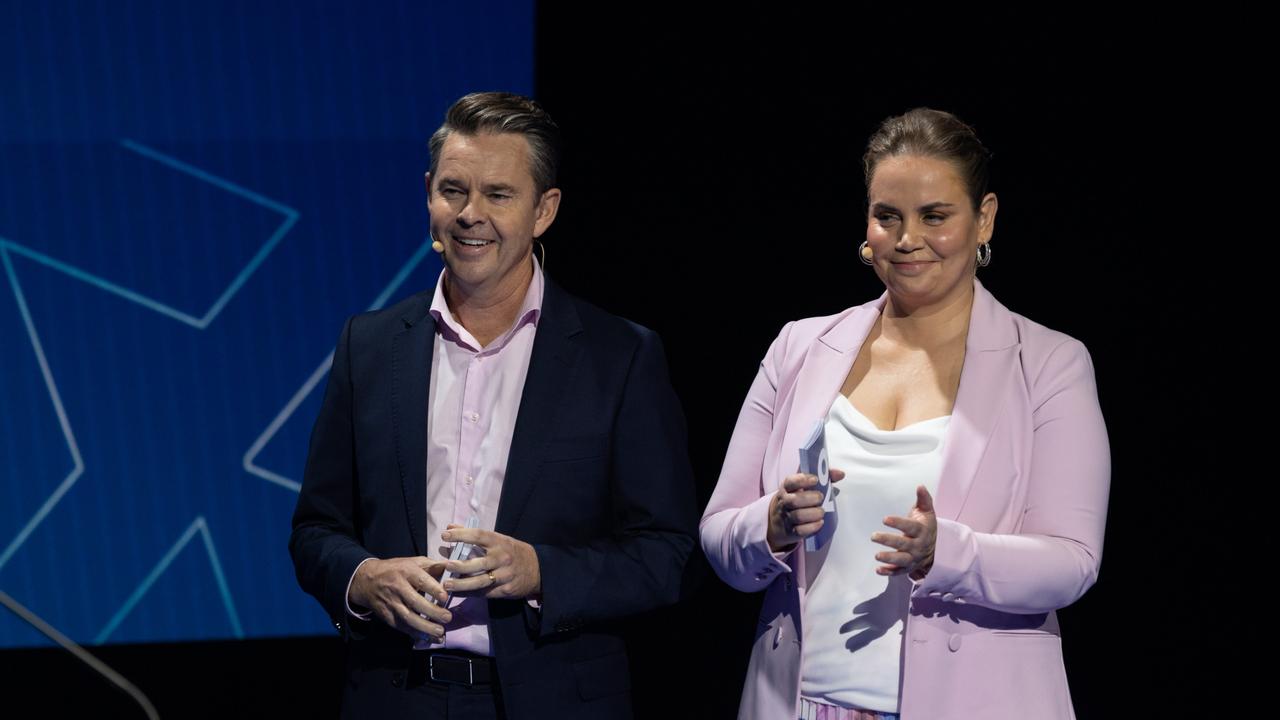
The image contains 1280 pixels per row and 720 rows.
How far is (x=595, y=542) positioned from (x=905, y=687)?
0.53 m

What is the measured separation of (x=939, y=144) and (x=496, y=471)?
855 millimetres

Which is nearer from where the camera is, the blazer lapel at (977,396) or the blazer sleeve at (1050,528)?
the blazer sleeve at (1050,528)

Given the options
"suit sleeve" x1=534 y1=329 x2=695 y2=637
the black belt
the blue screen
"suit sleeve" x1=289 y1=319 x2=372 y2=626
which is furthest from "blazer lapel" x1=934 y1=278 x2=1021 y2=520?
the blue screen

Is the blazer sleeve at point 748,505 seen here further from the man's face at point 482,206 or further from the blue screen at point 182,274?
the blue screen at point 182,274

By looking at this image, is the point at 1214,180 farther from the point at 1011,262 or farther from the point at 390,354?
the point at 390,354

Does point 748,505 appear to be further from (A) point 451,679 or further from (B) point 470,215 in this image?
(B) point 470,215

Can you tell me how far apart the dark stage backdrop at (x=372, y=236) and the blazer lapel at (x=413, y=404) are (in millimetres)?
1287

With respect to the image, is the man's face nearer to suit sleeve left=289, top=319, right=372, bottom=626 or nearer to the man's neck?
the man's neck

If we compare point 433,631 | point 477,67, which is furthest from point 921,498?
point 477,67

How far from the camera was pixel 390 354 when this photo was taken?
225 cm

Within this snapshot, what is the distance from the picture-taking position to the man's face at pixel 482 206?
2.19 meters

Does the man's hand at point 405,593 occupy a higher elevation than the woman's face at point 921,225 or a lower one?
lower

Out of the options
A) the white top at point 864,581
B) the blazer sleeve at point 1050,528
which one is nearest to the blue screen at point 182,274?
the white top at point 864,581

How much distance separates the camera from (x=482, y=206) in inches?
86.0
